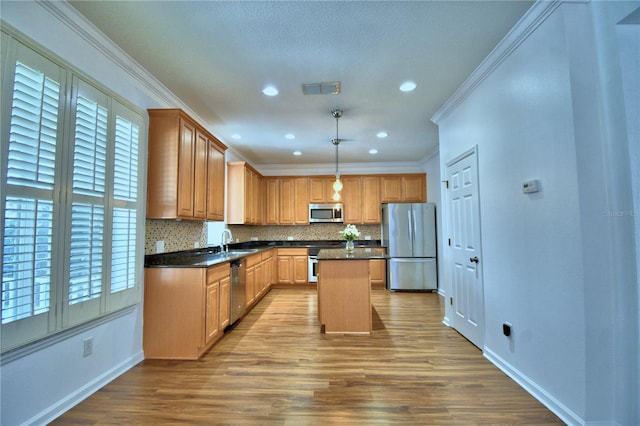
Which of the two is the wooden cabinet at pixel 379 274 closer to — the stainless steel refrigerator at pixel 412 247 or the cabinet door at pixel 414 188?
the stainless steel refrigerator at pixel 412 247

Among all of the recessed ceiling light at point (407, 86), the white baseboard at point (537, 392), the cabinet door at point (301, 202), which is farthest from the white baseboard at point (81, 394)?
the cabinet door at point (301, 202)

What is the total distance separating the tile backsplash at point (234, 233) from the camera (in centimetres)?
300

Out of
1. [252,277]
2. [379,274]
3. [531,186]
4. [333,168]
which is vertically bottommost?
[379,274]

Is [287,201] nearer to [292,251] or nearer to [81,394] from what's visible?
[292,251]

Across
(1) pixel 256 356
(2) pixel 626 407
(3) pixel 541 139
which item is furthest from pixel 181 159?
(2) pixel 626 407

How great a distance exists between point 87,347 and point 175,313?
702 millimetres

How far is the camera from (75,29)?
201 centimetres

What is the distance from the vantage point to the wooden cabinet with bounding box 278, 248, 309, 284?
19.3ft

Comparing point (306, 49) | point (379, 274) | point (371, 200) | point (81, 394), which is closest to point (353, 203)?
point (371, 200)

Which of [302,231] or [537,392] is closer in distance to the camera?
[537,392]

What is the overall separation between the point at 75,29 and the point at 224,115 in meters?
1.74

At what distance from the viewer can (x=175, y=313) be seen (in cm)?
270

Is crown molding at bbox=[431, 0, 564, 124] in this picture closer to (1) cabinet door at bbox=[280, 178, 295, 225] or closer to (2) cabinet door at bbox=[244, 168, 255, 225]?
(2) cabinet door at bbox=[244, 168, 255, 225]

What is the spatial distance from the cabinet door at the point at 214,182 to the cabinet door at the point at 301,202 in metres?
2.52
